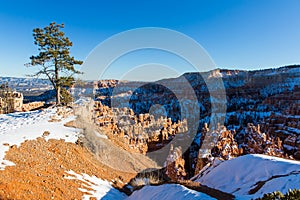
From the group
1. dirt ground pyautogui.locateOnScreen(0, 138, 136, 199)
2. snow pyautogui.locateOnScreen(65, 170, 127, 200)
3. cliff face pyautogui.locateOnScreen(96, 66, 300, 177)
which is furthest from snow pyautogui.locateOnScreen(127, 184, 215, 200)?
cliff face pyautogui.locateOnScreen(96, 66, 300, 177)

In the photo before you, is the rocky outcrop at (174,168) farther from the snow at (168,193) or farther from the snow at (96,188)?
the snow at (168,193)

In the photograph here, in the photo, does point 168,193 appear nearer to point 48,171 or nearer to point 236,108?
point 48,171

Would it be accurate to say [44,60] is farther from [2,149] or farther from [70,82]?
[2,149]

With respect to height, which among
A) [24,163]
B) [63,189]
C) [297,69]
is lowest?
[63,189]

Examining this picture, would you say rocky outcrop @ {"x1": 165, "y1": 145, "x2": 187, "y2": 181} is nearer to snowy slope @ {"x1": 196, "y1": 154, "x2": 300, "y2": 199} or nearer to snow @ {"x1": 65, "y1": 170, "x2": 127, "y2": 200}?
snowy slope @ {"x1": 196, "y1": 154, "x2": 300, "y2": 199}

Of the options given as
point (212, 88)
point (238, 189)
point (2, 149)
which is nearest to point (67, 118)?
point (2, 149)

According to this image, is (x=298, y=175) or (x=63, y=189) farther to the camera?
(x=298, y=175)

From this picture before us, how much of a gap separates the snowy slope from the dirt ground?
507cm

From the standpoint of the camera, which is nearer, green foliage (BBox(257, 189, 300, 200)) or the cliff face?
green foliage (BBox(257, 189, 300, 200))

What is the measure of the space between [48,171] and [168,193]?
4.67 meters

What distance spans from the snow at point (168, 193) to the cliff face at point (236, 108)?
2213cm

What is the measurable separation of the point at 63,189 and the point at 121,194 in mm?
2863

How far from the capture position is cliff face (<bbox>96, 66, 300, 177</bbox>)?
3482 cm

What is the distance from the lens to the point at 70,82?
71.8ft
